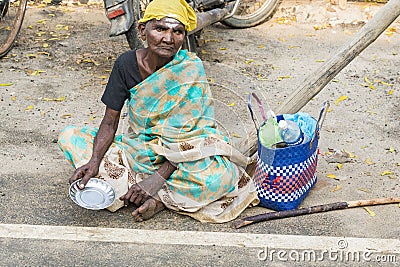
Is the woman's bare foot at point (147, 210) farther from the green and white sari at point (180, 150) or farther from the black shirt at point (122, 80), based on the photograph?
the black shirt at point (122, 80)

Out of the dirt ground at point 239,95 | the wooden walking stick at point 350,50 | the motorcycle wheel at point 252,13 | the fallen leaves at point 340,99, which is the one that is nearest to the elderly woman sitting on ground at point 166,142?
the dirt ground at point 239,95

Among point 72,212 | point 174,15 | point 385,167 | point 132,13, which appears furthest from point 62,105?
point 385,167

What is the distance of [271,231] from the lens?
137 inches

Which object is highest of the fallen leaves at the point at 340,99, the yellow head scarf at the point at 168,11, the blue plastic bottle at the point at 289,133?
the yellow head scarf at the point at 168,11

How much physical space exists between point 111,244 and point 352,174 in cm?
164

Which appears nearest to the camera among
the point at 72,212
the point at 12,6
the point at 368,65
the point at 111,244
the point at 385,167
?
the point at 111,244

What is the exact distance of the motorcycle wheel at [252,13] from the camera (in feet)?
23.2

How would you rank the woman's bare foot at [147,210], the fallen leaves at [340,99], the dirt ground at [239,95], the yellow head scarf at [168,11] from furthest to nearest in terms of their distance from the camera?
the fallen leaves at [340,99], the dirt ground at [239,95], the woman's bare foot at [147,210], the yellow head scarf at [168,11]

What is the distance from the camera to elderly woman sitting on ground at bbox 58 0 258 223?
348cm

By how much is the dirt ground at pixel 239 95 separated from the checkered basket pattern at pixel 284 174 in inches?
4.3

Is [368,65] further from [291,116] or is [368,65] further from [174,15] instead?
[174,15]

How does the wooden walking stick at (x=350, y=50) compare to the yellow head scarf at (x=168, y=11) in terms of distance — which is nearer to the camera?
the yellow head scarf at (x=168, y=11)

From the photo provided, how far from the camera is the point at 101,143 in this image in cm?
365

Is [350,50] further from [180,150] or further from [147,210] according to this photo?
[147,210]
